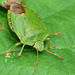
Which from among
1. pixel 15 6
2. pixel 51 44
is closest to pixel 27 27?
pixel 51 44

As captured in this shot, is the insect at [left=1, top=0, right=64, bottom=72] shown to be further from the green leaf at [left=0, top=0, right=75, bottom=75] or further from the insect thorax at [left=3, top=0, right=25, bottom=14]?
the green leaf at [left=0, top=0, right=75, bottom=75]

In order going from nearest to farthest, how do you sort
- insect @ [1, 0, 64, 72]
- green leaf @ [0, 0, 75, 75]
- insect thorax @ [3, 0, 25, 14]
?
green leaf @ [0, 0, 75, 75] → insect @ [1, 0, 64, 72] → insect thorax @ [3, 0, 25, 14]

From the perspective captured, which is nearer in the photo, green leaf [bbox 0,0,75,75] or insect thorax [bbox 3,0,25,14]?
green leaf [bbox 0,0,75,75]

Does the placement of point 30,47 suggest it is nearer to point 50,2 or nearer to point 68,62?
point 68,62

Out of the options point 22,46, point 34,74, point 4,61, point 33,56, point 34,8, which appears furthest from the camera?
point 34,8

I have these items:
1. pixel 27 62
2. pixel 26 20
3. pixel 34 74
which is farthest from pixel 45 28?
pixel 34 74

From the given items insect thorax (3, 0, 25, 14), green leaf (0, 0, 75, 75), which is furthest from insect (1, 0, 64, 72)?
green leaf (0, 0, 75, 75)

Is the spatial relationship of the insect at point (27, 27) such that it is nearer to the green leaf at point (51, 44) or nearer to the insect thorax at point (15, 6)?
the insect thorax at point (15, 6)
